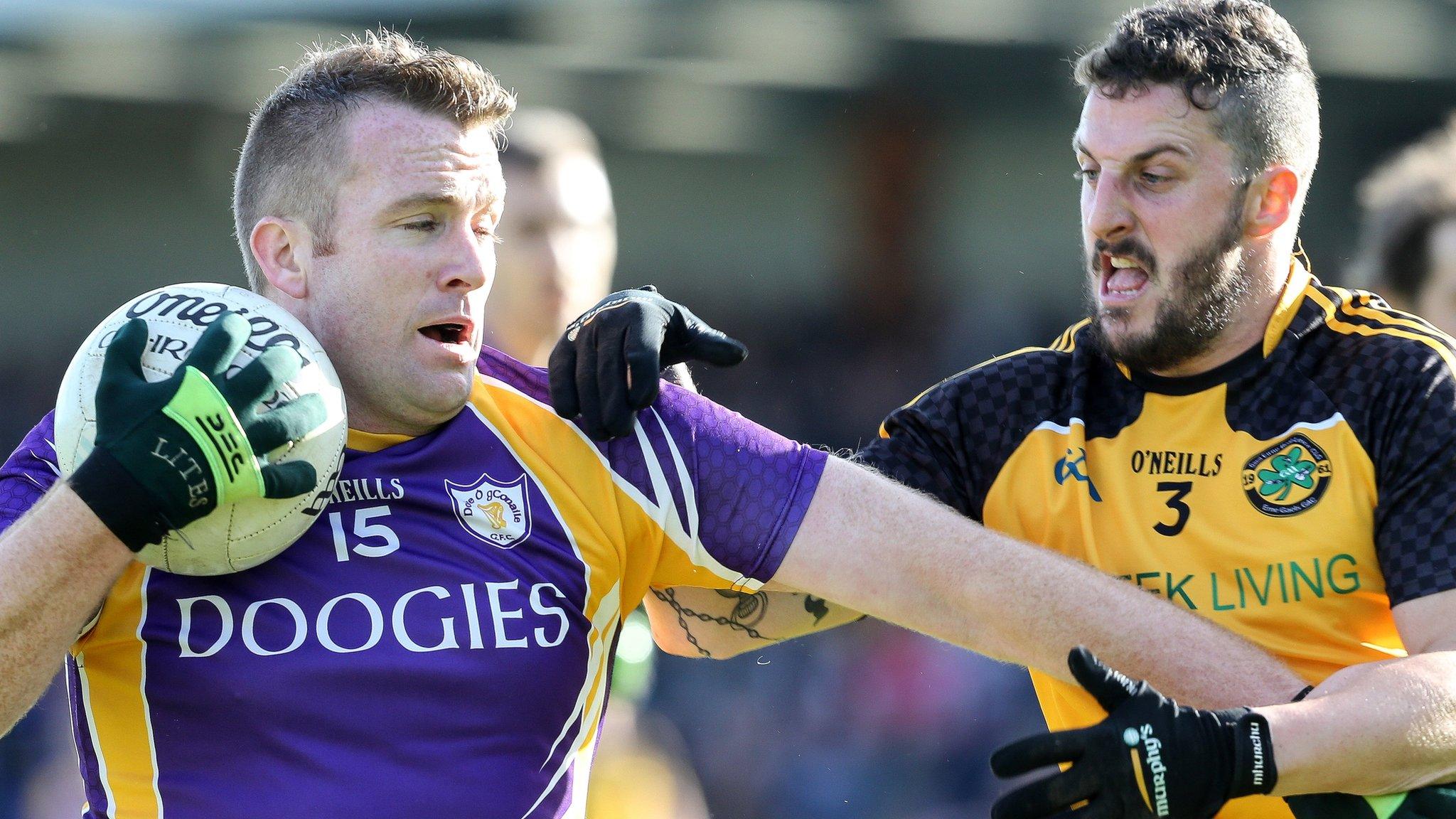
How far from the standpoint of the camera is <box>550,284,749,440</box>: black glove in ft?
8.89

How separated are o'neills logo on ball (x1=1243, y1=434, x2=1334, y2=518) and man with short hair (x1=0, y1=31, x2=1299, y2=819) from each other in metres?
0.35

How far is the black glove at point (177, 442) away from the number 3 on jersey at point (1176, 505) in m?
1.68

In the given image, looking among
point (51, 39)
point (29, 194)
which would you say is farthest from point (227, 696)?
point (29, 194)

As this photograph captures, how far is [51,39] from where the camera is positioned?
34.9 ft

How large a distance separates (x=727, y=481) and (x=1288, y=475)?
3.57 feet

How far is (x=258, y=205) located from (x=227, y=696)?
0.97 metres

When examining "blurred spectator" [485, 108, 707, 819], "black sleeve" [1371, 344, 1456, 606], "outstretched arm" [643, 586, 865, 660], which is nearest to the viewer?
"black sleeve" [1371, 344, 1456, 606]

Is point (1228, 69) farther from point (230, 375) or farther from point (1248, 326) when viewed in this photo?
point (230, 375)

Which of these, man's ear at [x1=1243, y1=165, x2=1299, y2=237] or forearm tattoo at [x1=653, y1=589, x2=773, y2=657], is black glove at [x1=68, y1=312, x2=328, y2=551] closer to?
forearm tattoo at [x1=653, y1=589, x2=773, y2=657]

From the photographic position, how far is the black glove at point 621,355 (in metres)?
2.71

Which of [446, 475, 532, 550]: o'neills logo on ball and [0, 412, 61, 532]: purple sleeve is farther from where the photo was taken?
[446, 475, 532, 550]: o'neills logo on ball

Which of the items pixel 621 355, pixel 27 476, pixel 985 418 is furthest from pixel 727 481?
pixel 27 476

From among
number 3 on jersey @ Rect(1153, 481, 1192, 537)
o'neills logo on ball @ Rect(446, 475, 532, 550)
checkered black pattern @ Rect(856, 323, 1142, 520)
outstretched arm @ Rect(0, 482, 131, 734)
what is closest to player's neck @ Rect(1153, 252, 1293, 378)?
checkered black pattern @ Rect(856, 323, 1142, 520)

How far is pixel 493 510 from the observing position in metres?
2.74
